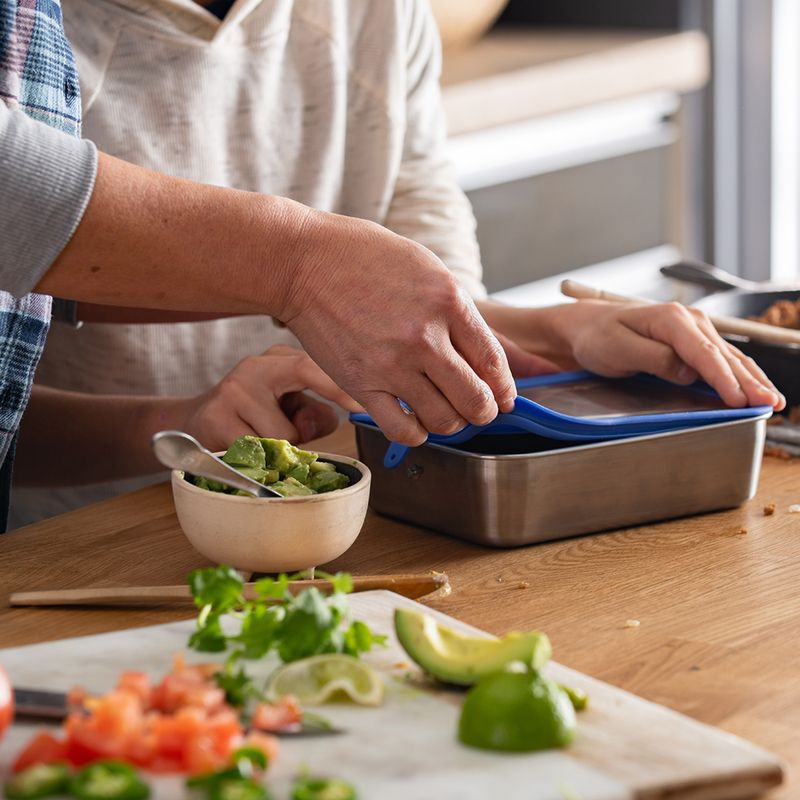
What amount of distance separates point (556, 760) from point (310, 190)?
48.0 inches

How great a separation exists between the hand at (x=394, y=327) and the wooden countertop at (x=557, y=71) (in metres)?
1.56

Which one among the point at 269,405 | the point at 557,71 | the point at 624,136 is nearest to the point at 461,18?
the point at 557,71

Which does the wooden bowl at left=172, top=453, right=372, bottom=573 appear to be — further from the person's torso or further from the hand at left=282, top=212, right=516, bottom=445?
the person's torso

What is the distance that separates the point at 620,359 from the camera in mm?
1438

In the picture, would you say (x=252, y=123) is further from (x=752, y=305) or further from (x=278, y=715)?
(x=278, y=715)

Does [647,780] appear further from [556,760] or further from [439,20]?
[439,20]

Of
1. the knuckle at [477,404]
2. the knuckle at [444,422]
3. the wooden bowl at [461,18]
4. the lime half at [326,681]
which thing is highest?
the wooden bowl at [461,18]

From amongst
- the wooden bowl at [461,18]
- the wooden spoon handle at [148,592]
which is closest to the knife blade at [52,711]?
the wooden spoon handle at [148,592]

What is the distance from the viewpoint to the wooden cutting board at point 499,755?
2.45 ft

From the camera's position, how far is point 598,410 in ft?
4.23

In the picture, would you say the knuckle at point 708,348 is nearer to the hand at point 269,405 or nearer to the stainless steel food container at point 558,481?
the stainless steel food container at point 558,481

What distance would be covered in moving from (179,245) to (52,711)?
0.41 meters

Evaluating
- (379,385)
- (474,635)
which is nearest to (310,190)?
(379,385)

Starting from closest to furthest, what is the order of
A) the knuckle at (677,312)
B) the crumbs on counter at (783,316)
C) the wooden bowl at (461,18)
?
1. the knuckle at (677,312)
2. the crumbs on counter at (783,316)
3. the wooden bowl at (461,18)
